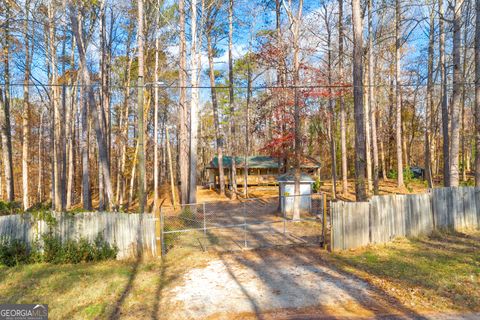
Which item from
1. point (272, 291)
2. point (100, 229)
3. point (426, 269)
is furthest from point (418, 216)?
point (100, 229)

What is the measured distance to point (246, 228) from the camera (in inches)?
539

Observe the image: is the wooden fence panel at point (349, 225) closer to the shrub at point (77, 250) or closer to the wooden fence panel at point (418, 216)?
the wooden fence panel at point (418, 216)

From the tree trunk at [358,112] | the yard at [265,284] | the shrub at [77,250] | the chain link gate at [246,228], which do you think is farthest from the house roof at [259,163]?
the shrub at [77,250]

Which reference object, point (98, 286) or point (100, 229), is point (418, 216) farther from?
point (100, 229)

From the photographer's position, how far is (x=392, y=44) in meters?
27.4

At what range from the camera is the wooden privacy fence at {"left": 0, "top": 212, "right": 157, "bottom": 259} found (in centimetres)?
955

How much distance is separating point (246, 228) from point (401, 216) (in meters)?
6.07

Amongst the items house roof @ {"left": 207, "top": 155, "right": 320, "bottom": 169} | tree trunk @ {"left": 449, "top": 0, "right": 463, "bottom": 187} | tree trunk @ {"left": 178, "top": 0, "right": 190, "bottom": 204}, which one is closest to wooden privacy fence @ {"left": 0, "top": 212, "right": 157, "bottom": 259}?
tree trunk @ {"left": 178, "top": 0, "right": 190, "bottom": 204}

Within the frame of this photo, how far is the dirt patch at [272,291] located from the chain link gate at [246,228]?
181cm

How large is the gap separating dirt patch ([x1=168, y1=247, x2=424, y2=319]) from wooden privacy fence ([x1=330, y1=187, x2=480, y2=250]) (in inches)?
58.3

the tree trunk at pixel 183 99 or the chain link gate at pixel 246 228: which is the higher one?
the tree trunk at pixel 183 99

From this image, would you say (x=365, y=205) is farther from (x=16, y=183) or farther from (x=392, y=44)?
(x=16, y=183)

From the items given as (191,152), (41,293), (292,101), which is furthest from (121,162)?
(41,293)

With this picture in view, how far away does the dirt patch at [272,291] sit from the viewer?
5863 mm
